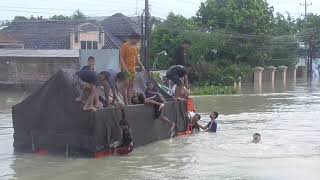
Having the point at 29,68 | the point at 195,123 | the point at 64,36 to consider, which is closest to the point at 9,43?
the point at 64,36

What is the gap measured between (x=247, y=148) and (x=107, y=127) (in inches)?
134

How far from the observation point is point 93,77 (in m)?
11.9

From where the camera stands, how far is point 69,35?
174ft

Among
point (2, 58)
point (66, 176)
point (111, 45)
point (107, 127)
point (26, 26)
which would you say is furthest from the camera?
point (26, 26)

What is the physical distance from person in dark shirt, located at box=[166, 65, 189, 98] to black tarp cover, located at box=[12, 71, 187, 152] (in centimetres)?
268

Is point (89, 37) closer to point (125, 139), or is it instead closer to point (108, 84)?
point (108, 84)

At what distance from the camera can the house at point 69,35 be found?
5334 centimetres

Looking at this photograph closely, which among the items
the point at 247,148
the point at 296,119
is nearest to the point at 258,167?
the point at 247,148

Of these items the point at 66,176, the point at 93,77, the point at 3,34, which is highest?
the point at 3,34

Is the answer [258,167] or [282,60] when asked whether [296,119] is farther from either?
[282,60]

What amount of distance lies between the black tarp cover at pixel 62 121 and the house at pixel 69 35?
39.6m

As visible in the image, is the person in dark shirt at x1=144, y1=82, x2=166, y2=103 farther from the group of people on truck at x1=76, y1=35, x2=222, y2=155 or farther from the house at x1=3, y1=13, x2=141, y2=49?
the house at x1=3, y1=13, x2=141, y2=49

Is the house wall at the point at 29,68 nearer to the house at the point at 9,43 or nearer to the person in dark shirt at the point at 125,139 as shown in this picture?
the house at the point at 9,43

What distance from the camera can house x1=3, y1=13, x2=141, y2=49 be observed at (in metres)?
53.3
